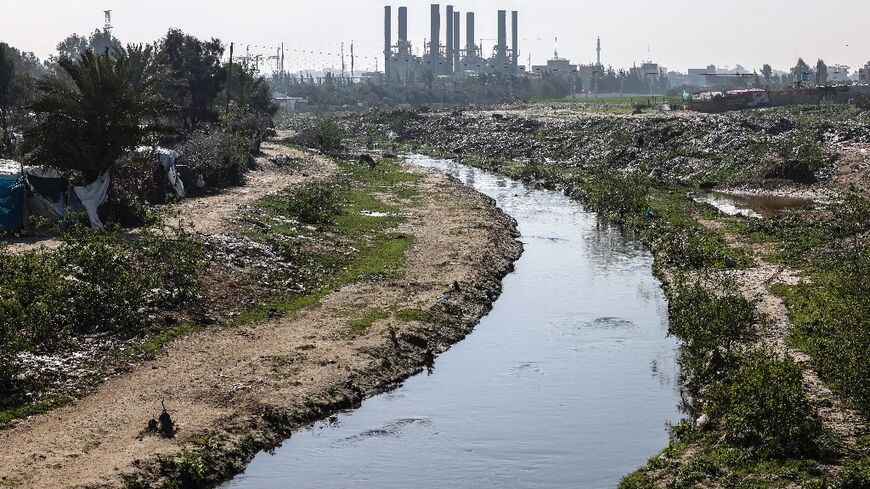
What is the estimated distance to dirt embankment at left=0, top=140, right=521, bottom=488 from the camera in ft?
48.2

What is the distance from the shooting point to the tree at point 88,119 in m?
29.0

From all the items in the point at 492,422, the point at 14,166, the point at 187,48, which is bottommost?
the point at 492,422

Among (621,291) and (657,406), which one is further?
(621,291)

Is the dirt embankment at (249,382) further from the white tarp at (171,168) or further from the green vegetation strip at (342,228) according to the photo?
the white tarp at (171,168)

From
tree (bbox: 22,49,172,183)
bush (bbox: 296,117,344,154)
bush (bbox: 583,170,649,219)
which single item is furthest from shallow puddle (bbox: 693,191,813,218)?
bush (bbox: 296,117,344,154)

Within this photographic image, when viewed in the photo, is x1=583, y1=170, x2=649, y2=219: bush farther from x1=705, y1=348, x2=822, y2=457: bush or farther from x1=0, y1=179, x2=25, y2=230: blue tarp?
x1=705, y1=348, x2=822, y2=457: bush

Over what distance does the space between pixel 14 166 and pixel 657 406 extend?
2018 centimetres

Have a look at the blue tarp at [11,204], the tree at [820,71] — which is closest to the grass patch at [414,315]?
the blue tarp at [11,204]

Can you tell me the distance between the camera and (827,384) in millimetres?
17703

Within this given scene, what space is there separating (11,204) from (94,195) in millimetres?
2299

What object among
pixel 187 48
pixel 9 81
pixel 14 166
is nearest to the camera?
pixel 14 166

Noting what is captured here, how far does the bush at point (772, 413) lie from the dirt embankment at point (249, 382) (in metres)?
6.49

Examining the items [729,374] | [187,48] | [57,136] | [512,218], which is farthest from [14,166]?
[187,48]

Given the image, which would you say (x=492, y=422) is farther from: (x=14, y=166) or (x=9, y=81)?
(x=9, y=81)
